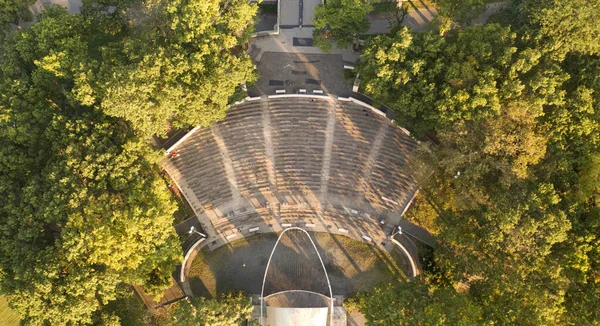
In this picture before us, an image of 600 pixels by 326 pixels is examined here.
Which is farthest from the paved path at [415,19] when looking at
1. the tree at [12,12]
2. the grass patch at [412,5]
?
the tree at [12,12]

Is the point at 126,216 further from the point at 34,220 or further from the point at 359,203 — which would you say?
the point at 359,203

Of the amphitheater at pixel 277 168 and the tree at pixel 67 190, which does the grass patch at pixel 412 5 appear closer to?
the amphitheater at pixel 277 168

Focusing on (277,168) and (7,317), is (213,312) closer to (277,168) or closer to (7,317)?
(277,168)

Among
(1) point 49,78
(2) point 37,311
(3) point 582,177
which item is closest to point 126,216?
(2) point 37,311

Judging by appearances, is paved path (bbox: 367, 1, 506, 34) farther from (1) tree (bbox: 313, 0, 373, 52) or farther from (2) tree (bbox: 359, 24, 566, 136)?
(2) tree (bbox: 359, 24, 566, 136)

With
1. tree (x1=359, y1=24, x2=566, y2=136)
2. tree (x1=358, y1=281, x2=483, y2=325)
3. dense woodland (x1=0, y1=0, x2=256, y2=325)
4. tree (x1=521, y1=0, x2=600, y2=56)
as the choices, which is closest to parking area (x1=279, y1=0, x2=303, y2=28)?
dense woodland (x1=0, y1=0, x2=256, y2=325)

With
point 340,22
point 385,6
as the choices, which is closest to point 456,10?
point 385,6
